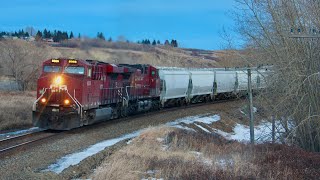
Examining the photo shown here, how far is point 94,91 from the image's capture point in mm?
21391

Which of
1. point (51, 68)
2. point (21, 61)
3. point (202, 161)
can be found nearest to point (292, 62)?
point (202, 161)

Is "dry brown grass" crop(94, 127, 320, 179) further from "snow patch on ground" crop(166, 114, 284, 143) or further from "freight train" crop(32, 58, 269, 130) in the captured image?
"snow patch on ground" crop(166, 114, 284, 143)

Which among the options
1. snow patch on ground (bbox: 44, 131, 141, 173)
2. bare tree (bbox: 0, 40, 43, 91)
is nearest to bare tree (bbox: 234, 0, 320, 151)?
snow patch on ground (bbox: 44, 131, 141, 173)

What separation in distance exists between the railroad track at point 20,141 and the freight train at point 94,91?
107cm

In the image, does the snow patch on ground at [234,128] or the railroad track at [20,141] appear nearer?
the railroad track at [20,141]

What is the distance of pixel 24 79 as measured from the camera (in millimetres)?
53656

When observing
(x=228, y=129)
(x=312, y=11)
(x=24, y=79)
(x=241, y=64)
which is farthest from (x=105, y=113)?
(x=24, y=79)

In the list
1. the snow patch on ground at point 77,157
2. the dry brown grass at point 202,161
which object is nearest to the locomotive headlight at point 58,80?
the snow patch on ground at point 77,157

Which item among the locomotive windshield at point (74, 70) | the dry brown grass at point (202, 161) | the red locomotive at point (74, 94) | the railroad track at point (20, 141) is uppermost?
the locomotive windshield at point (74, 70)

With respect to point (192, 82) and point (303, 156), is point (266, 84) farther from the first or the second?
point (192, 82)

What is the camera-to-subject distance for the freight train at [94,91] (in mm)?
19312

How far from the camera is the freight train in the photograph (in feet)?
63.4

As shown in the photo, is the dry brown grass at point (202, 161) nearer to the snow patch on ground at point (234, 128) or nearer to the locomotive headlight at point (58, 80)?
the snow patch on ground at point (234, 128)

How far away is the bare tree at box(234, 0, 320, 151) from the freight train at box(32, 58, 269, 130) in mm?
1108
